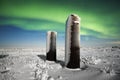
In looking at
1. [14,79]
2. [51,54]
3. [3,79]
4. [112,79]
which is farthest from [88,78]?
[51,54]

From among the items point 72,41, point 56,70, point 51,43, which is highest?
point 72,41

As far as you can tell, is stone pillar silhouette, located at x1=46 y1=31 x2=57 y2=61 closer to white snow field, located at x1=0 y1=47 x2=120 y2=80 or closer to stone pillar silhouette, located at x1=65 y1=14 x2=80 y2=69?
white snow field, located at x1=0 y1=47 x2=120 y2=80

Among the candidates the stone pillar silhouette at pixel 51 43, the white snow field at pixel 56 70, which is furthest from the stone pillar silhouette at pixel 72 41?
the stone pillar silhouette at pixel 51 43

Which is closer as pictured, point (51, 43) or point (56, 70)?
point (56, 70)

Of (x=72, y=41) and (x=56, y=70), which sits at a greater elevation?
(x=72, y=41)

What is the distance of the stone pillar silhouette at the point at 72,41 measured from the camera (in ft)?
17.1

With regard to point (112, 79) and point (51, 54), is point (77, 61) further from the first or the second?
point (51, 54)

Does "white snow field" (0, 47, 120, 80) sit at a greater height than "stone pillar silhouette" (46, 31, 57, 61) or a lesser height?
lesser

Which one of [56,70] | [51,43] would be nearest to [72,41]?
[56,70]

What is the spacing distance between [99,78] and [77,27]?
2.20 m

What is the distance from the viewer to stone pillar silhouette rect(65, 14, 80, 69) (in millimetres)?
5215

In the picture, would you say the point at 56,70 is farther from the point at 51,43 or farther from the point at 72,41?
the point at 51,43

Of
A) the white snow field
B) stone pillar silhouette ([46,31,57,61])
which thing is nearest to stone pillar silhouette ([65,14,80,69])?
the white snow field

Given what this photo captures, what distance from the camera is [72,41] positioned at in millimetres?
5277
